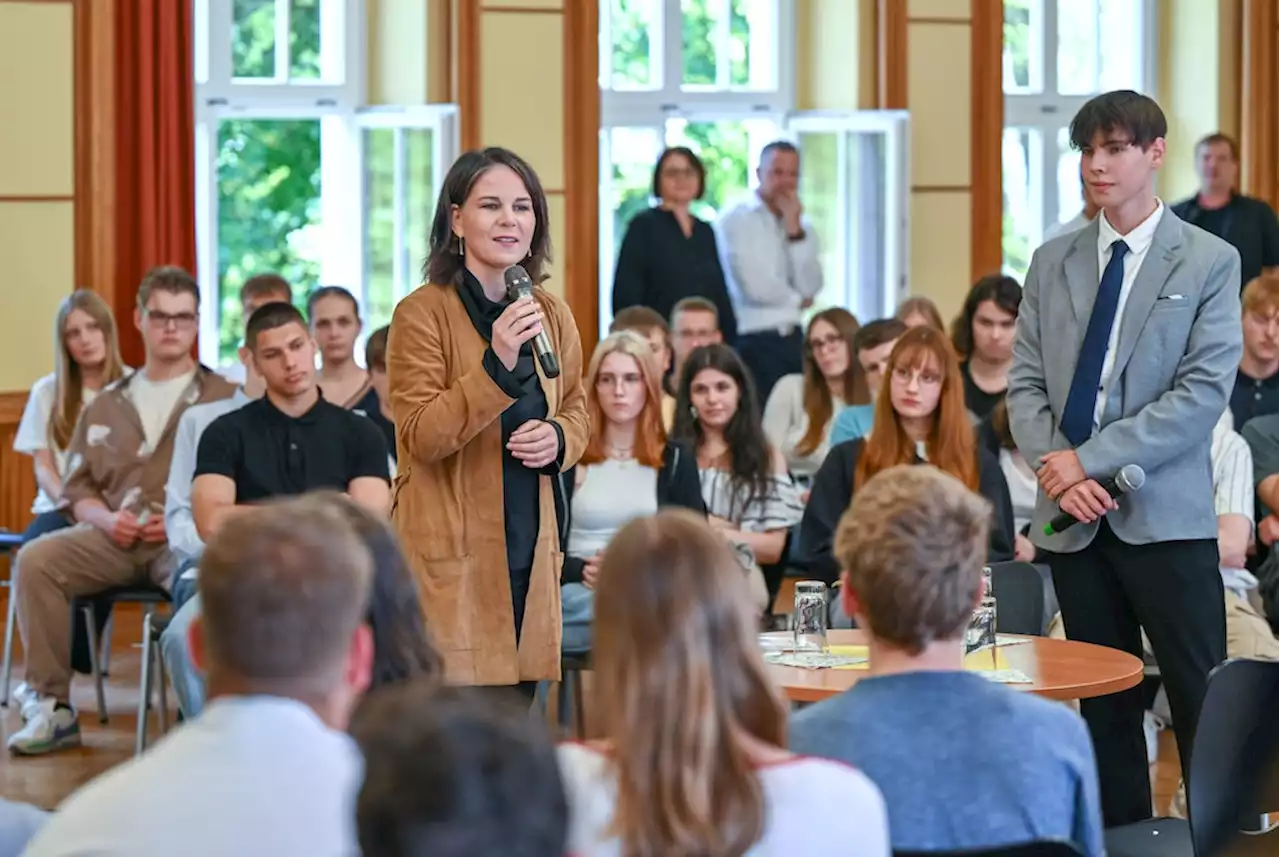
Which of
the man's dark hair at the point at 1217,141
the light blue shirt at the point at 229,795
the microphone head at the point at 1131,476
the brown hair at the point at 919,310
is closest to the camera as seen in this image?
the light blue shirt at the point at 229,795

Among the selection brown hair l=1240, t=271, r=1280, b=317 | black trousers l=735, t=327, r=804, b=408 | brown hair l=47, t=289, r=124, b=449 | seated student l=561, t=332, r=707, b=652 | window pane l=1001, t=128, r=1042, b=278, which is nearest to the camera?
seated student l=561, t=332, r=707, b=652

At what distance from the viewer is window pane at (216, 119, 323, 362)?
8516 mm

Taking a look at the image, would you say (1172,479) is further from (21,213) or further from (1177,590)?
(21,213)

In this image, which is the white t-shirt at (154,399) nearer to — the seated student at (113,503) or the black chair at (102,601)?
the seated student at (113,503)

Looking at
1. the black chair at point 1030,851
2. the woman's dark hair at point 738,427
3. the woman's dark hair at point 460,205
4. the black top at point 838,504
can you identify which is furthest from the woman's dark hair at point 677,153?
the black chair at point 1030,851

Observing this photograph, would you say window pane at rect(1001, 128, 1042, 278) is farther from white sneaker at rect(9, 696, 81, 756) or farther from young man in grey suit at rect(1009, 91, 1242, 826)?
young man in grey suit at rect(1009, 91, 1242, 826)

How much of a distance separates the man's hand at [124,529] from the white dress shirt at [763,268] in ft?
11.7

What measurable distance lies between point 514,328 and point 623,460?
7.12ft

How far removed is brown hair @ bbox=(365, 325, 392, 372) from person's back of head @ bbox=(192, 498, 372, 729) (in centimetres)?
468

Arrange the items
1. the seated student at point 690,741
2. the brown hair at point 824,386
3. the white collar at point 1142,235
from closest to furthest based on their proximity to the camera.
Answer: the seated student at point 690,741, the white collar at point 1142,235, the brown hair at point 824,386

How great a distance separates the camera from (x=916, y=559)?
2078mm

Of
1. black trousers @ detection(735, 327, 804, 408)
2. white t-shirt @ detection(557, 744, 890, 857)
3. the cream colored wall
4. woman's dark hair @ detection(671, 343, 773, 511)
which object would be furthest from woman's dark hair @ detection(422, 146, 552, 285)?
black trousers @ detection(735, 327, 804, 408)

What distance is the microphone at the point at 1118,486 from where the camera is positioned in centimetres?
348

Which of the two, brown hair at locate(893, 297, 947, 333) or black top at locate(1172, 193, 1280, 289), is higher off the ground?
black top at locate(1172, 193, 1280, 289)
